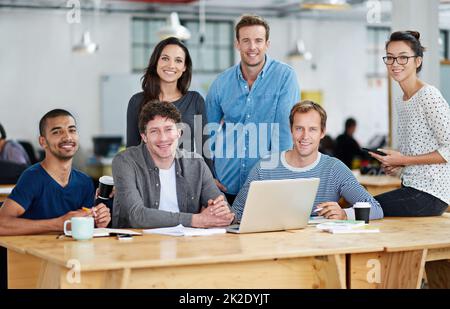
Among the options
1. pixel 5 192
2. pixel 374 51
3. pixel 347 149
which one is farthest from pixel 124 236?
pixel 374 51

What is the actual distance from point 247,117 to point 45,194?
123 cm

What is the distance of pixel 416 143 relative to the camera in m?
4.28

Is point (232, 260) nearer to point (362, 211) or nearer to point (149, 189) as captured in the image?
point (149, 189)

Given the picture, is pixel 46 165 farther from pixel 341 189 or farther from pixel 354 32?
pixel 354 32

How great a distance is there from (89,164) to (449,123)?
9.91 m

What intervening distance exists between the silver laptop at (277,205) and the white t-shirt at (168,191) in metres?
0.34

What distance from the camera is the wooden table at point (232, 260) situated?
288 cm

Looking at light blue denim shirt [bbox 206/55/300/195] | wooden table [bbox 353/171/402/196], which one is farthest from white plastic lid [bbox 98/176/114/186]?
wooden table [bbox 353/171/402/196]

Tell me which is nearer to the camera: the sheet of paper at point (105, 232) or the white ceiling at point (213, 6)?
the sheet of paper at point (105, 232)

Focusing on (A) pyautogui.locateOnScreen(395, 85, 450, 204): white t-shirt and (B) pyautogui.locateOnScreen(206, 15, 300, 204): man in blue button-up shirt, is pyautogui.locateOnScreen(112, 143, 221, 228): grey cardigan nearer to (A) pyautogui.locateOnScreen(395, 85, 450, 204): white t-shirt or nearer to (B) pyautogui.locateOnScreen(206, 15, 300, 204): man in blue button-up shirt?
(B) pyautogui.locateOnScreen(206, 15, 300, 204): man in blue button-up shirt

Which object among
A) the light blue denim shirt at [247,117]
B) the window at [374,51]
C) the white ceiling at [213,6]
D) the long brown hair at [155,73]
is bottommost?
the light blue denim shirt at [247,117]

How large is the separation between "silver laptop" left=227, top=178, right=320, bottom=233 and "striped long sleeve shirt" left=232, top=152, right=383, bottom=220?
0.36m

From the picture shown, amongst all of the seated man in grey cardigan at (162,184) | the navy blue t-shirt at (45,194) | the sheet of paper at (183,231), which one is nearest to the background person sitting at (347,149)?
the seated man in grey cardigan at (162,184)

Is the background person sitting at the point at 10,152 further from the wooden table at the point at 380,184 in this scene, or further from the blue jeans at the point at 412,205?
the blue jeans at the point at 412,205
